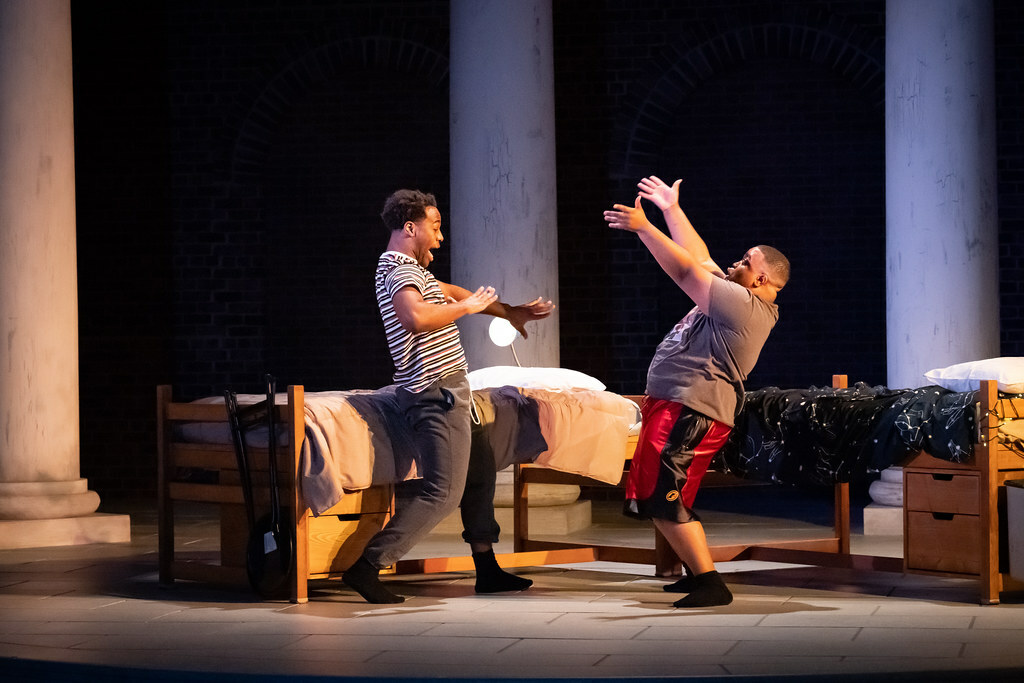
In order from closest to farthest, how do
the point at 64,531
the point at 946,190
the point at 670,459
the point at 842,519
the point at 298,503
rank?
1. the point at 670,459
2. the point at 298,503
3. the point at 842,519
4. the point at 64,531
5. the point at 946,190

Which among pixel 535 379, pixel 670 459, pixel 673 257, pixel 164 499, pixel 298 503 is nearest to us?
pixel 673 257

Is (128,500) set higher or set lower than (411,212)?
lower

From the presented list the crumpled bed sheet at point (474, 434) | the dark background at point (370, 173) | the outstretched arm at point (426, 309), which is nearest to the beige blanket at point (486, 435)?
the crumpled bed sheet at point (474, 434)

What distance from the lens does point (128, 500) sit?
10.2m

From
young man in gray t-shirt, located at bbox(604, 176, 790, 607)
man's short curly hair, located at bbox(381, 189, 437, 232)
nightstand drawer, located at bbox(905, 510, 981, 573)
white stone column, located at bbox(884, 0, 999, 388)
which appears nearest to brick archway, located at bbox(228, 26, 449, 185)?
white stone column, located at bbox(884, 0, 999, 388)

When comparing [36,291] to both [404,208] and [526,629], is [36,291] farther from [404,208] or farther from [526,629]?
[526,629]

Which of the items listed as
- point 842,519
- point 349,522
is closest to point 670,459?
point 349,522

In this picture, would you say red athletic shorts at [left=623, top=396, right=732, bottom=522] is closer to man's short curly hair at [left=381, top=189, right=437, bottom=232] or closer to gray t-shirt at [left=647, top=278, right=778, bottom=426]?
gray t-shirt at [left=647, top=278, right=778, bottom=426]

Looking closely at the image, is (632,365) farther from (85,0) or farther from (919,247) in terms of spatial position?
(85,0)

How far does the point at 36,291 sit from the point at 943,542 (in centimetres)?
485

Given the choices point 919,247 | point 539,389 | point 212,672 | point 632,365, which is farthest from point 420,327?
point 632,365

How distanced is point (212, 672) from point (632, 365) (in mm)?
6440

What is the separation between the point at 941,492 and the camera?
5.52m

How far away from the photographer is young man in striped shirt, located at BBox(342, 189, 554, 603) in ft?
17.6
